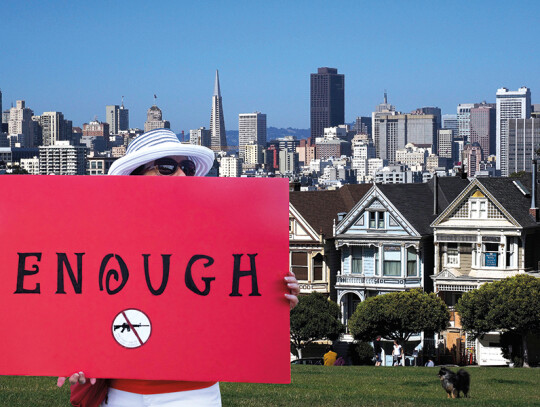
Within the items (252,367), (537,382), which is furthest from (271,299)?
(537,382)

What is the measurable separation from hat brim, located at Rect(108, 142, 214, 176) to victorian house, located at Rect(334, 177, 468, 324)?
27.8 meters

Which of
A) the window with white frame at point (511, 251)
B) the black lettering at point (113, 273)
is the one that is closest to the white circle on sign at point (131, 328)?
the black lettering at point (113, 273)

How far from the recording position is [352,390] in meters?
15.5

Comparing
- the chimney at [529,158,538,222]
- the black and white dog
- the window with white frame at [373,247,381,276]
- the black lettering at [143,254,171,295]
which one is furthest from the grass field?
A: the window with white frame at [373,247,381,276]

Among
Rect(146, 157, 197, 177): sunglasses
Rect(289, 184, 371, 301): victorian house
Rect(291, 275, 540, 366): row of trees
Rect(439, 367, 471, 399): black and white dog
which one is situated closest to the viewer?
Rect(146, 157, 197, 177): sunglasses

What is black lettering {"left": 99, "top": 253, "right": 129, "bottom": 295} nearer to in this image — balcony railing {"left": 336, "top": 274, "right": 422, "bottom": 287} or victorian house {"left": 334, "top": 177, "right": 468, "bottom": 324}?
victorian house {"left": 334, "top": 177, "right": 468, "bottom": 324}

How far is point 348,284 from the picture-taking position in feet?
113

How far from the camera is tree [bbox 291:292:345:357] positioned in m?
31.3

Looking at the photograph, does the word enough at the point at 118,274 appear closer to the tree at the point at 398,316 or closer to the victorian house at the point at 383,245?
the tree at the point at 398,316

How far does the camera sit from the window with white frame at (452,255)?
108 feet

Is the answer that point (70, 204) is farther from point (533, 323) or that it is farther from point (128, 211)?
point (533, 323)

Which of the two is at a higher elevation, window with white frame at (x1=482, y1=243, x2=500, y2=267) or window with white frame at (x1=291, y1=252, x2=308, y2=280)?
window with white frame at (x1=482, y1=243, x2=500, y2=267)

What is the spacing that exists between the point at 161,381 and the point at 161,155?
124cm

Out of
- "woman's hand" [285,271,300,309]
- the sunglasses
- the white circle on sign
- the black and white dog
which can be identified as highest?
the sunglasses
